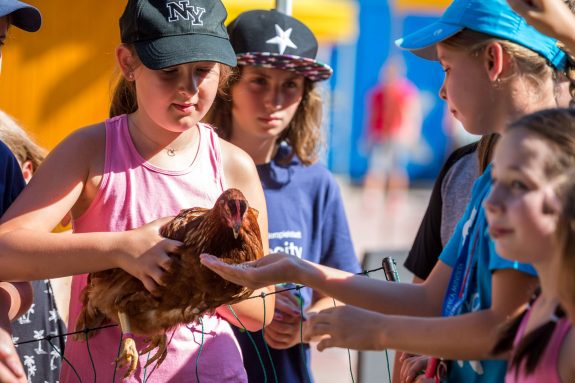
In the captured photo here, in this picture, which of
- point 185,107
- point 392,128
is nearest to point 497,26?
point 185,107

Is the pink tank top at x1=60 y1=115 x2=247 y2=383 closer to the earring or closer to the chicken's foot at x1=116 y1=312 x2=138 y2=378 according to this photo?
the chicken's foot at x1=116 y1=312 x2=138 y2=378

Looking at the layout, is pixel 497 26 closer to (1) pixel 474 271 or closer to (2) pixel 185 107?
(1) pixel 474 271

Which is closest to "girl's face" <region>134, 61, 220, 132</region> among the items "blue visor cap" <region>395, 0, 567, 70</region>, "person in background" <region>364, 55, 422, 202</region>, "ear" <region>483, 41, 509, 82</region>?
"blue visor cap" <region>395, 0, 567, 70</region>

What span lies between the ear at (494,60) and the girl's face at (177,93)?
2.57ft

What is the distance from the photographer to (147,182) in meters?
2.32

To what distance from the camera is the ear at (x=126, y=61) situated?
238 cm

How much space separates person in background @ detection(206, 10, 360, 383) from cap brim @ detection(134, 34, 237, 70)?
72cm

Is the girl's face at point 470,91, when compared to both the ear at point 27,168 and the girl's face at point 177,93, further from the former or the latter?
the ear at point 27,168

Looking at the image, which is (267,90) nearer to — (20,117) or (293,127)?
(293,127)

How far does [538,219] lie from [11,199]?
1.54 metres

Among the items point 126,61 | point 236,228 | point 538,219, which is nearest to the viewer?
point 538,219

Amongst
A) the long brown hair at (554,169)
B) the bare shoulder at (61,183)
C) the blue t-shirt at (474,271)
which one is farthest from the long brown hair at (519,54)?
the bare shoulder at (61,183)

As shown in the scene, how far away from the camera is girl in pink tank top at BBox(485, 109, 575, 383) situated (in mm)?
1486

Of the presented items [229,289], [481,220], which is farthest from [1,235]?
[481,220]
